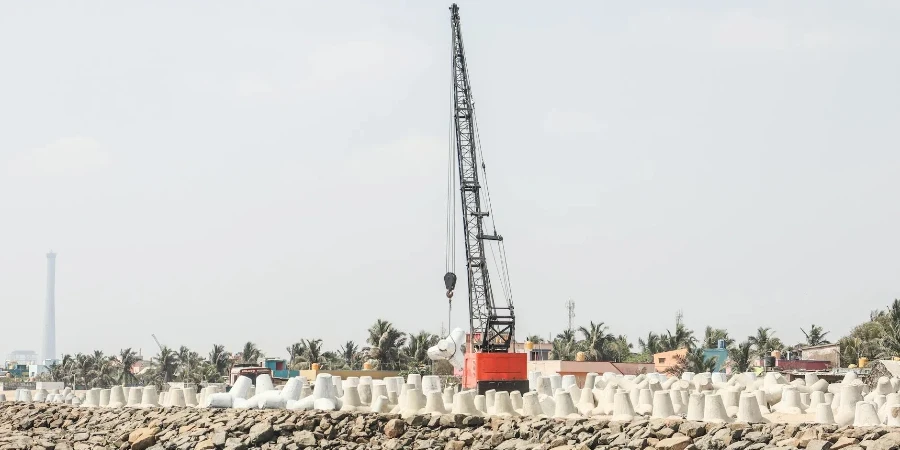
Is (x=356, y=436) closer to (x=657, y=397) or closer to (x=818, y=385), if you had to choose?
→ (x=657, y=397)

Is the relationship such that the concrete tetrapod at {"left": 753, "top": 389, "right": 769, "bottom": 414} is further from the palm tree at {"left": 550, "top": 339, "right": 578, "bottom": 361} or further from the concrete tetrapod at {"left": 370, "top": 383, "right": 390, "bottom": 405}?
the palm tree at {"left": 550, "top": 339, "right": 578, "bottom": 361}

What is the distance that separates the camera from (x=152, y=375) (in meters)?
110

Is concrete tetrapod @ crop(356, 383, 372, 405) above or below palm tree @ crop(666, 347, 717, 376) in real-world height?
below

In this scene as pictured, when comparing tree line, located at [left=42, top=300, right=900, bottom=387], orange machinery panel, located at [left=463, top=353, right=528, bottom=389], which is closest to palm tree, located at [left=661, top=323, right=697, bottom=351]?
tree line, located at [left=42, top=300, right=900, bottom=387]

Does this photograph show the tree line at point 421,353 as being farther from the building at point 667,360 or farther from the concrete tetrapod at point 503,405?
the concrete tetrapod at point 503,405

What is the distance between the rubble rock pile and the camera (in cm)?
2491

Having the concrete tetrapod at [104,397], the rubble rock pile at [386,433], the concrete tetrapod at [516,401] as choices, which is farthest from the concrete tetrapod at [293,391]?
the concrete tetrapod at [104,397]

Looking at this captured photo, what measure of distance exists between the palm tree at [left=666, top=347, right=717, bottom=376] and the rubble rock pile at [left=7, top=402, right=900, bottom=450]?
40.3 metres

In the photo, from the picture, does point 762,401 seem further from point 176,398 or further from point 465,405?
point 176,398

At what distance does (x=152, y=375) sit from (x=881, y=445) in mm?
95025

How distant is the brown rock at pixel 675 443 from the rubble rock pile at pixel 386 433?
24 millimetres

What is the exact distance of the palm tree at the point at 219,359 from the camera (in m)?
101

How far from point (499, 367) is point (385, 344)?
125 feet

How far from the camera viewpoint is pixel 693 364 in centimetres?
7644
